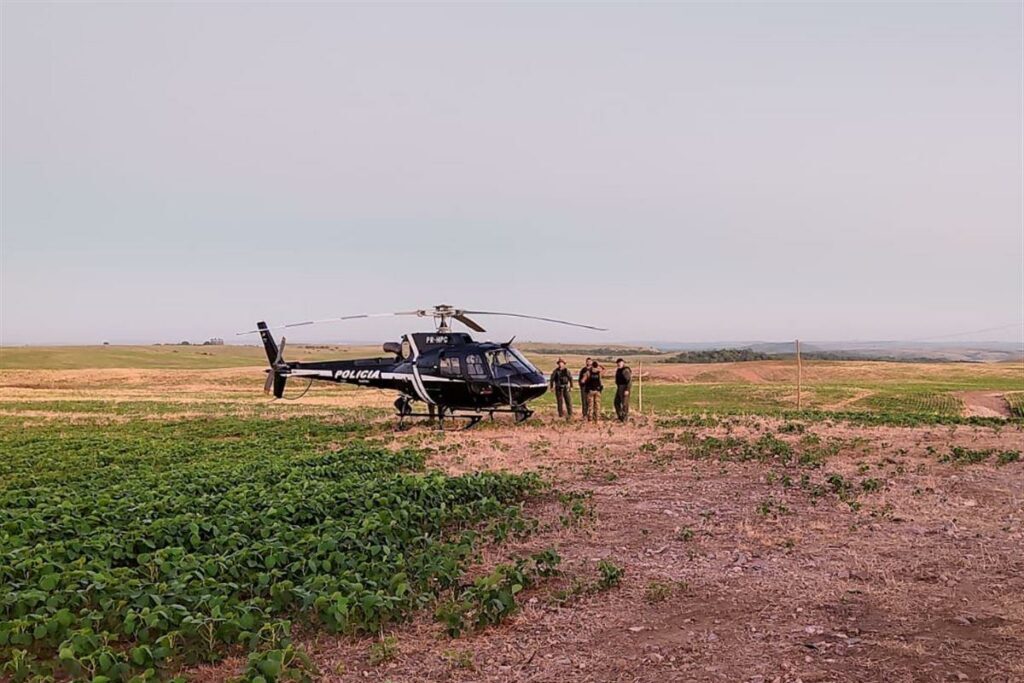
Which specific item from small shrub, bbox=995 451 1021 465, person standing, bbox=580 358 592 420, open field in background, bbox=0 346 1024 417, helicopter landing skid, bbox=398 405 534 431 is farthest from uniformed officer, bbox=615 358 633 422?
small shrub, bbox=995 451 1021 465

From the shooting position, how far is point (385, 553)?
8.74 meters

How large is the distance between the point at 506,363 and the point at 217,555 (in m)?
13.5

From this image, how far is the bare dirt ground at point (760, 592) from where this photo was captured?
20.8 ft

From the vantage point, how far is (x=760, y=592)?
8.04 m

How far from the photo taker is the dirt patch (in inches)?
1309

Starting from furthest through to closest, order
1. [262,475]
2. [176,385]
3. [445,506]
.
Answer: [176,385], [262,475], [445,506]

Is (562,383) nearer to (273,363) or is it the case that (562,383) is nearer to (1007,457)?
(273,363)

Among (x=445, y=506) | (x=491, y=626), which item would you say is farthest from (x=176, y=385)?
(x=491, y=626)

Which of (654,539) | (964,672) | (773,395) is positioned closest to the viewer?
(964,672)

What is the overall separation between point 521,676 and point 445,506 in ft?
17.1

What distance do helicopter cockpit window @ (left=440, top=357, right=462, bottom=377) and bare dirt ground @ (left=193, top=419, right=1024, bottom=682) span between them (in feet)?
24.9

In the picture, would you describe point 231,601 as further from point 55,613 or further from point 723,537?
point 723,537

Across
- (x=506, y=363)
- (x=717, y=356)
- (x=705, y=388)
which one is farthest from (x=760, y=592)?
(x=717, y=356)

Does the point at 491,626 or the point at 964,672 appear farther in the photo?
the point at 491,626
